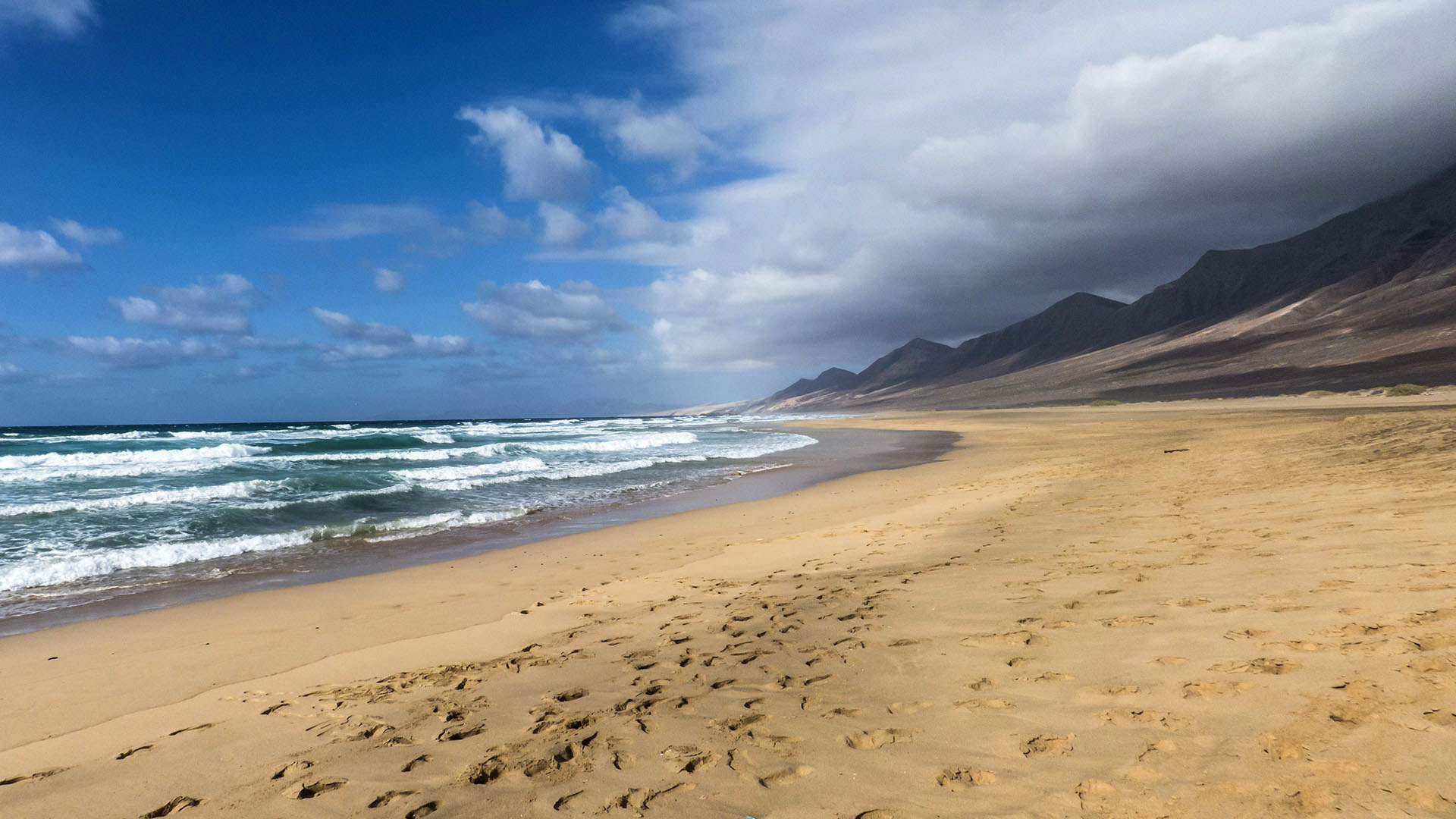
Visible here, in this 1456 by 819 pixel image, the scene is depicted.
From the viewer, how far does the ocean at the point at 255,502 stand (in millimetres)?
9508

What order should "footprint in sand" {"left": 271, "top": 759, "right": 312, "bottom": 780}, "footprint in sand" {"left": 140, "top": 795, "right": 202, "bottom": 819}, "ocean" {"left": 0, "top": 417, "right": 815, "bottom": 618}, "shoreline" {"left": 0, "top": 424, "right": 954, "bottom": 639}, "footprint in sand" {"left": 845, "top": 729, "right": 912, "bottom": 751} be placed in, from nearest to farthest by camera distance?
"footprint in sand" {"left": 140, "top": 795, "right": 202, "bottom": 819}, "footprint in sand" {"left": 845, "top": 729, "right": 912, "bottom": 751}, "footprint in sand" {"left": 271, "top": 759, "right": 312, "bottom": 780}, "shoreline" {"left": 0, "top": 424, "right": 954, "bottom": 639}, "ocean" {"left": 0, "top": 417, "right": 815, "bottom": 618}

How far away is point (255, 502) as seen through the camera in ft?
48.2

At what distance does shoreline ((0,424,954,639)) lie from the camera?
25.3ft

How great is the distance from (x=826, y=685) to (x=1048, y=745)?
1.42 meters

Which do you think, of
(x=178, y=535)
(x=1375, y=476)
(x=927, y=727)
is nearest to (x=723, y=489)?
(x=178, y=535)

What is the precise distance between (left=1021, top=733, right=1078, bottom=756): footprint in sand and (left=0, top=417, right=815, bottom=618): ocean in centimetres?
1034

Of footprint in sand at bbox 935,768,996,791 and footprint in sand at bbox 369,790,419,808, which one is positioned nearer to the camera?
footprint in sand at bbox 935,768,996,791

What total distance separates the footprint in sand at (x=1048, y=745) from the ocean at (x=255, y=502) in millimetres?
10338

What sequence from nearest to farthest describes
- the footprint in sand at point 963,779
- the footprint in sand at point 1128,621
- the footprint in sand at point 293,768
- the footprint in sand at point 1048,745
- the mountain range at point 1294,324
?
the footprint in sand at point 963,779 → the footprint in sand at point 1048,745 → the footprint in sand at point 293,768 → the footprint in sand at point 1128,621 → the mountain range at point 1294,324

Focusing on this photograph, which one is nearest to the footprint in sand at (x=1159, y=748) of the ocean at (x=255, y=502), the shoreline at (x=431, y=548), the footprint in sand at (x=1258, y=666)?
the footprint in sand at (x=1258, y=666)

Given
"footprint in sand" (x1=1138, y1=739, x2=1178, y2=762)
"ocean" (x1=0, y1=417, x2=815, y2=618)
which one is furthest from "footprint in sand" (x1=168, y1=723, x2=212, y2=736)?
"ocean" (x1=0, y1=417, x2=815, y2=618)

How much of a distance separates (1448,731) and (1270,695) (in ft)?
2.07

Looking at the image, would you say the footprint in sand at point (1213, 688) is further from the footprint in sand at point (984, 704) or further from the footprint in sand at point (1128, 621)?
the footprint in sand at point (1128, 621)

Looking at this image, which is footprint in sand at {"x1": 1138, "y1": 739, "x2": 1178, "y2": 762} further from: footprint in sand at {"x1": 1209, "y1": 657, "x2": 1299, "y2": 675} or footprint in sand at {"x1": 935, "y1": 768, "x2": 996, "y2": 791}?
footprint in sand at {"x1": 1209, "y1": 657, "x2": 1299, "y2": 675}
